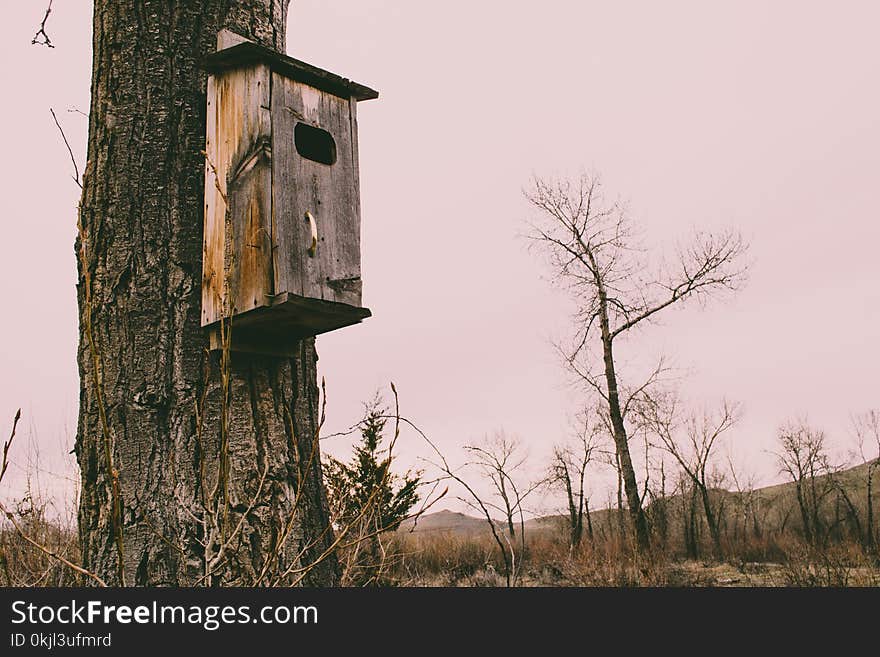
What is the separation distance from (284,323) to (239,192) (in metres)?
0.46

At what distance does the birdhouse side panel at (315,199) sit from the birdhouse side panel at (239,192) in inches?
1.7

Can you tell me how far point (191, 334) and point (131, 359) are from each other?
0.62 ft

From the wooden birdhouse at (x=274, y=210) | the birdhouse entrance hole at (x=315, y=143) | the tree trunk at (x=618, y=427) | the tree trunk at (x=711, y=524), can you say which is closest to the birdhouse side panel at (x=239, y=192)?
→ the wooden birdhouse at (x=274, y=210)

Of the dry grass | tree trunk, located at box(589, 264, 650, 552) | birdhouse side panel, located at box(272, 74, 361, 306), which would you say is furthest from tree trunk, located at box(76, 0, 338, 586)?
tree trunk, located at box(589, 264, 650, 552)

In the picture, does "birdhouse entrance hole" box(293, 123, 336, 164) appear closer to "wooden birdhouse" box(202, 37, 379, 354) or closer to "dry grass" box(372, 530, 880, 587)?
"wooden birdhouse" box(202, 37, 379, 354)

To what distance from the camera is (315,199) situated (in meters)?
2.59

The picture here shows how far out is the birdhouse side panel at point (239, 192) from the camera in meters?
2.37

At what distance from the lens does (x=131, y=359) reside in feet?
7.64

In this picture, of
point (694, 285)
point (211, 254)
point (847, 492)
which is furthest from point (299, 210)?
point (847, 492)

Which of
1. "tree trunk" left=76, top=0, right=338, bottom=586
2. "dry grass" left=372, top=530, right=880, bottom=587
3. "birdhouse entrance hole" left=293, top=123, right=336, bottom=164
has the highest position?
"birdhouse entrance hole" left=293, top=123, right=336, bottom=164

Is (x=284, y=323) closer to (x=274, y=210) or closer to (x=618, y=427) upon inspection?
(x=274, y=210)

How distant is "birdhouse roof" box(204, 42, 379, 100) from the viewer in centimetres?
254

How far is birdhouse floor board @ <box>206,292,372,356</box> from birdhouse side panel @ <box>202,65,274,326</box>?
0.04m

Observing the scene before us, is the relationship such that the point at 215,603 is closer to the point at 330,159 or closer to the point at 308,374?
the point at 308,374
